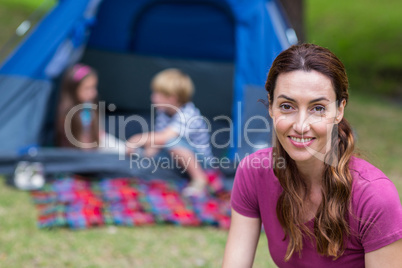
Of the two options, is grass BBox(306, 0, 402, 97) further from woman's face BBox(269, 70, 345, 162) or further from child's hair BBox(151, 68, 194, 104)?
woman's face BBox(269, 70, 345, 162)

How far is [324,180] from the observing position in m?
1.63

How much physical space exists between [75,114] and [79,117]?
0.04 meters

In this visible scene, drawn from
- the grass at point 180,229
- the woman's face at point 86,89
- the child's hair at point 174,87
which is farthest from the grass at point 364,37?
the woman's face at point 86,89

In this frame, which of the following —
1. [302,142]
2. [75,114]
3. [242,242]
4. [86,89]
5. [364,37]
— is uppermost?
[364,37]

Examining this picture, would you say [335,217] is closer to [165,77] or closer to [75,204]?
[75,204]

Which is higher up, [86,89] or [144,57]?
[144,57]

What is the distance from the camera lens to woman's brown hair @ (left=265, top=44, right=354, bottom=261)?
1504 millimetres

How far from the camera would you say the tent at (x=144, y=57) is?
402cm

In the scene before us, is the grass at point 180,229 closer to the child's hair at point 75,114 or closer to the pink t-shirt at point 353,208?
the pink t-shirt at point 353,208

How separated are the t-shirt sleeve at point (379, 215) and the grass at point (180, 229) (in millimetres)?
261

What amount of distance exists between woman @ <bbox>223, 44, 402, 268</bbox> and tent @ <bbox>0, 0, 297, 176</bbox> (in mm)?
2219

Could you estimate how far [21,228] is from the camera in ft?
10.3

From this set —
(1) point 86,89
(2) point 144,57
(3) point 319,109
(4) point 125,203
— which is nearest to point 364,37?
(2) point 144,57

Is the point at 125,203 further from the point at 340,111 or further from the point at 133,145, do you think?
the point at 340,111
